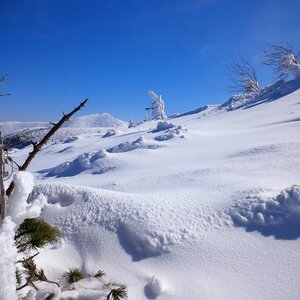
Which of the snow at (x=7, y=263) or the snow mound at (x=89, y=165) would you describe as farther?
the snow mound at (x=89, y=165)

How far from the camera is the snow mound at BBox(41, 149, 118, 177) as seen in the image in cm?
974

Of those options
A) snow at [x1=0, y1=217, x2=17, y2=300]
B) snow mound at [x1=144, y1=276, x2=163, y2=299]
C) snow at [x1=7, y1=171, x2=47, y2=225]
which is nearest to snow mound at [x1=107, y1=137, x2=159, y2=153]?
snow mound at [x1=144, y1=276, x2=163, y2=299]

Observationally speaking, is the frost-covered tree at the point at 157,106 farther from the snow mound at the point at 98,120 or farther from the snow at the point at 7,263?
the snow mound at the point at 98,120

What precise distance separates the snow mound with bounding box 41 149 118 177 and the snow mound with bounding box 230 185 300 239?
6.05 m

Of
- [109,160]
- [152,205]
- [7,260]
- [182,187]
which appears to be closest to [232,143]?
[109,160]

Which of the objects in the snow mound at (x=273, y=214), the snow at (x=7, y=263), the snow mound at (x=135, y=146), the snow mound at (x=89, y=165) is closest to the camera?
the snow at (x=7, y=263)

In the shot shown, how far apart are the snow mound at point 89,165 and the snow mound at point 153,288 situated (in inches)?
253

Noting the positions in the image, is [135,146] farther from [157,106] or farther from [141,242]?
[157,106]

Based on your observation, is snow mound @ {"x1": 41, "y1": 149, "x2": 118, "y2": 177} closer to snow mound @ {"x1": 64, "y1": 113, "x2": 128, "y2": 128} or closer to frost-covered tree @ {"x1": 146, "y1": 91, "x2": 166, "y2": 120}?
frost-covered tree @ {"x1": 146, "y1": 91, "x2": 166, "y2": 120}

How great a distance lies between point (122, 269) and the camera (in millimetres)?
3404

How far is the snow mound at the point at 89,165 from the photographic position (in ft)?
32.0

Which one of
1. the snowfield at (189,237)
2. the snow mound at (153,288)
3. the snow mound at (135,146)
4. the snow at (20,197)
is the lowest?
the snow mound at (153,288)

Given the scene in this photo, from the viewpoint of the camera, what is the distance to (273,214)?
3740 millimetres

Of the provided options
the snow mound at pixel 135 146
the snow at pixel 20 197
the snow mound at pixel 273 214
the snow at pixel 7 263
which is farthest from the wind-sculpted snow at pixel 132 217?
the snow mound at pixel 135 146
